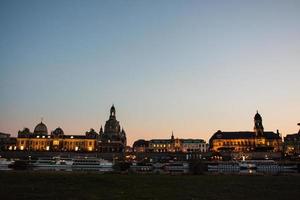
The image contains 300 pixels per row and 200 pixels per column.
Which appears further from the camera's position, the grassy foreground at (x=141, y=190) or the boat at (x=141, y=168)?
the boat at (x=141, y=168)

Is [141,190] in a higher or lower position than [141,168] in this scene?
higher

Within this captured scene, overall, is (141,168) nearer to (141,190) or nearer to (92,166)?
(92,166)

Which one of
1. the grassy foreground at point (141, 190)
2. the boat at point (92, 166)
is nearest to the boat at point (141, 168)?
the boat at point (92, 166)

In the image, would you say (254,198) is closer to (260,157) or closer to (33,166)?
(33,166)

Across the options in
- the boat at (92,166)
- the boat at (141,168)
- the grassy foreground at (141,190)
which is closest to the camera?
the grassy foreground at (141,190)

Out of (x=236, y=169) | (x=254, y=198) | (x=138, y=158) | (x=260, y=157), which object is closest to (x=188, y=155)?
(x=138, y=158)

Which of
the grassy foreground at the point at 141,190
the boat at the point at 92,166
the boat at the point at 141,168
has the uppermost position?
the grassy foreground at the point at 141,190

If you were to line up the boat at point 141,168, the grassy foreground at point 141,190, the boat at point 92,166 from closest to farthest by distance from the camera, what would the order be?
1. the grassy foreground at point 141,190
2. the boat at point 141,168
3. the boat at point 92,166

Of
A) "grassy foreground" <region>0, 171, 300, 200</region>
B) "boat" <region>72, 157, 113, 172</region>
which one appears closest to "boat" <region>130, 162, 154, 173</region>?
"boat" <region>72, 157, 113, 172</region>

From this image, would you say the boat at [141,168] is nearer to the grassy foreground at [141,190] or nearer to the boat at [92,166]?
the boat at [92,166]

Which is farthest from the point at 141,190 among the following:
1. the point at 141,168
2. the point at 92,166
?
the point at 92,166

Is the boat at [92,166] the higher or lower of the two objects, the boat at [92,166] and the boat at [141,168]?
the higher

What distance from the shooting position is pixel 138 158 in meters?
156

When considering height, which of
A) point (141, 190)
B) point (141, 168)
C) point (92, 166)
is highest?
point (141, 190)
